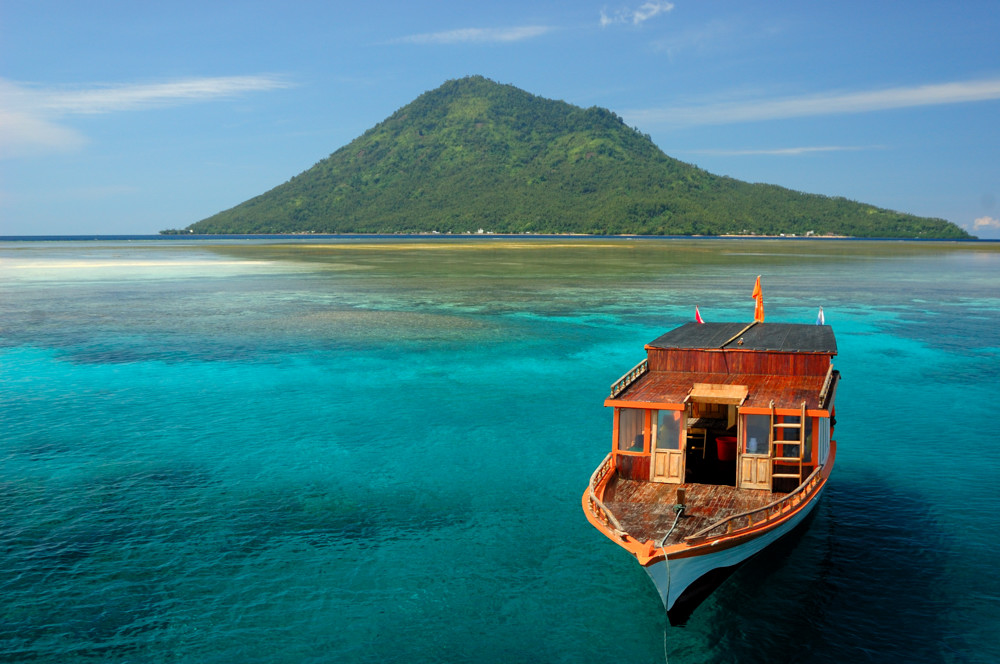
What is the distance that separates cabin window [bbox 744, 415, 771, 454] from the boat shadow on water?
2.40m

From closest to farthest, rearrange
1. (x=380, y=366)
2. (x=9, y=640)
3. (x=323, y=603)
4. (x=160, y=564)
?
(x=9, y=640)
(x=323, y=603)
(x=160, y=564)
(x=380, y=366)

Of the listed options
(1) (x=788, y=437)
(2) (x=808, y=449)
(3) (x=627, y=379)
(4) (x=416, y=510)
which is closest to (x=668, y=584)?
(1) (x=788, y=437)

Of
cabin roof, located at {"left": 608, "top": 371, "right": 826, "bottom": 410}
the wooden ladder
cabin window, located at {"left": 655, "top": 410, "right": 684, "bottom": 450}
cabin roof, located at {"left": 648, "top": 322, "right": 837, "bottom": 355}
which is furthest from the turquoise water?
cabin roof, located at {"left": 648, "top": 322, "right": 837, "bottom": 355}

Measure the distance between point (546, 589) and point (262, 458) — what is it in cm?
1322

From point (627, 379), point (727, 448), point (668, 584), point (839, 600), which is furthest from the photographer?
point (627, 379)

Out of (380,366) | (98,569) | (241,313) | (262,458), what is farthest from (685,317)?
(98,569)

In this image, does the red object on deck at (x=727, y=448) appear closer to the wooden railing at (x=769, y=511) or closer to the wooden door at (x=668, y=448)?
the wooden door at (x=668, y=448)

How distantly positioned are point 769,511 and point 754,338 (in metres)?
9.65

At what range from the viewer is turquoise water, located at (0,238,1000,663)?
1659cm

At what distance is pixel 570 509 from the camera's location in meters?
23.1

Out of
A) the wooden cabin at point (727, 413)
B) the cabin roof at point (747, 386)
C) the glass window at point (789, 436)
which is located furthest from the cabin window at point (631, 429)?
the glass window at point (789, 436)

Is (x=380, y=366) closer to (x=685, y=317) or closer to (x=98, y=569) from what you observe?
(x=98, y=569)

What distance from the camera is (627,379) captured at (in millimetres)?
22609

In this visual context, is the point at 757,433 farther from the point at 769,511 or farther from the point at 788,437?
the point at 769,511
